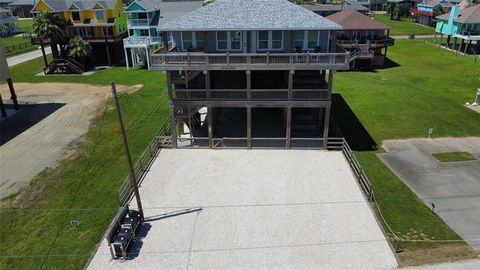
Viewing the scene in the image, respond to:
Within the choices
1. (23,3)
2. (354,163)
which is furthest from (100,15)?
(23,3)

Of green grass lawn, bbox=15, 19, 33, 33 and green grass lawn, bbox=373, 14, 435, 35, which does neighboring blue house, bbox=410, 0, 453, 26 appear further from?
green grass lawn, bbox=15, 19, 33, 33

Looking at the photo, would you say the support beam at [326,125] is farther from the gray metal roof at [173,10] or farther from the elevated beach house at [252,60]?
the gray metal roof at [173,10]

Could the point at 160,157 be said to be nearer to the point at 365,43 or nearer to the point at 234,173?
the point at 234,173

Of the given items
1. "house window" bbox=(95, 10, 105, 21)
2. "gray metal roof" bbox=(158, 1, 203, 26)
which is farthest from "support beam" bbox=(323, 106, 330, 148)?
"house window" bbox=(95, 10, 105, 21)

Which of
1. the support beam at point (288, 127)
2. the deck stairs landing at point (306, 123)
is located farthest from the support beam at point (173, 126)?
the deck stairs landing at point (306, 123)

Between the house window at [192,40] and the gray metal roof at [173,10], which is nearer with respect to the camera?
the house window at [192,40]

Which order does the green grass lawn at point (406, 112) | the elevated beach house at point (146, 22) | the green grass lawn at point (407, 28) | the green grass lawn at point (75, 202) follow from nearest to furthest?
the green grass lawn at point (75, 202), the green grass lawn at point (406, 112), the elevated beach house at point (146, 22), the green grass lawn at point (407, 28)
